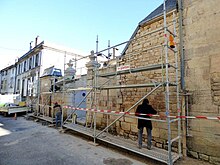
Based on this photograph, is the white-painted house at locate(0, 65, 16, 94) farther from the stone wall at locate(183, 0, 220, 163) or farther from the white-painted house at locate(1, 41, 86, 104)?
the stone wall at locate(183, 0, 220, 163)

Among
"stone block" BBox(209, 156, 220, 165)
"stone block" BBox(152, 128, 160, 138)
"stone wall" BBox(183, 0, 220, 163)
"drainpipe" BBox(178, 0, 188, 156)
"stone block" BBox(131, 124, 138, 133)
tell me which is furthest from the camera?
"stone block" BBox(131, 124, 138, 133)

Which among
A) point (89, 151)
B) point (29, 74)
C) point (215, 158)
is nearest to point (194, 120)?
point (215, 158)

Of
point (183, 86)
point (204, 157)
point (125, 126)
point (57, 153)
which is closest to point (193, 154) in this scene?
point (204, 157)

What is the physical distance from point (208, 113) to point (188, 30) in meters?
2.67

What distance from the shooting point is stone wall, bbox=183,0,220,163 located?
3828 mm

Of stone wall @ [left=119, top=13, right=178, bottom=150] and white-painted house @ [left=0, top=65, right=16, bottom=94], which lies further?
white-painted house @ [left=0, top=65, right=16, bottom=94]

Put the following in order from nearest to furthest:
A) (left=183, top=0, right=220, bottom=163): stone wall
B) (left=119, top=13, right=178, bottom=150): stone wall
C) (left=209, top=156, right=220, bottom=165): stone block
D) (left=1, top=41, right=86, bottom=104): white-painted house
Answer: (left=209, top=156, right=220, bottom=165): stone block → (left=183, top=0, right=220, bottom=163): stone wall → (left=119, top=13, right=178, bottom=150): stone wall → (left=1, top=41, right=86, bottom=104): white-painted house

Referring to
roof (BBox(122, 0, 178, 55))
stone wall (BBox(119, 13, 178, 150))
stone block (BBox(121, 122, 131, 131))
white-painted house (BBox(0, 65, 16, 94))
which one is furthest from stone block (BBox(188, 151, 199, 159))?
white-painted house (BBox(0, 65, 16, 94))

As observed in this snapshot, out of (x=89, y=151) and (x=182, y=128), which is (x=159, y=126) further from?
(x=89, y=151)

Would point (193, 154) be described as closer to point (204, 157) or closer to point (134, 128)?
point (204, 157)

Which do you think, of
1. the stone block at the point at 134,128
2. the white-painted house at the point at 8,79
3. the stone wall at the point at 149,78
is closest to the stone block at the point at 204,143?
the stone wall at the point at 149,78

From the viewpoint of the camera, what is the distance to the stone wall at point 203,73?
3.83 m

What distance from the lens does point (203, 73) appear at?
13.4ft

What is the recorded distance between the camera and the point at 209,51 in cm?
404
